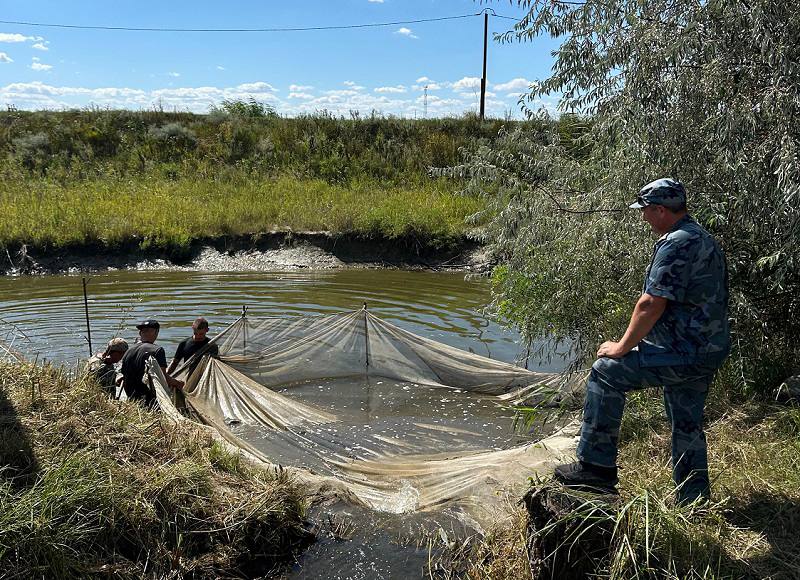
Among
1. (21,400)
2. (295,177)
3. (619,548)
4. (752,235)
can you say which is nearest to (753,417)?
(752,235)

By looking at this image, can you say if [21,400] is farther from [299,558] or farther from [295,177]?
[295,177]

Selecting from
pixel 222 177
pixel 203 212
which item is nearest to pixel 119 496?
pixel 203 212

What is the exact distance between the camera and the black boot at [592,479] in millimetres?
3338

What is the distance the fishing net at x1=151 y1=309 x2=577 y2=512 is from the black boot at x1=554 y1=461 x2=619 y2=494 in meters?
1.22

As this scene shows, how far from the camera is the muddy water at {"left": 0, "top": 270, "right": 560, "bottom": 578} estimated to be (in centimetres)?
462

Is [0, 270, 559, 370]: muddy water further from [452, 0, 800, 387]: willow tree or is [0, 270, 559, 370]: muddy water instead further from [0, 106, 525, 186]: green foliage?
[0, 106, 525, 186]: green foliage

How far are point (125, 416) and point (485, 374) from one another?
14.0 feet

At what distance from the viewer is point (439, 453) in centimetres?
624

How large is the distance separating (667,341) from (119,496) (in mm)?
3356

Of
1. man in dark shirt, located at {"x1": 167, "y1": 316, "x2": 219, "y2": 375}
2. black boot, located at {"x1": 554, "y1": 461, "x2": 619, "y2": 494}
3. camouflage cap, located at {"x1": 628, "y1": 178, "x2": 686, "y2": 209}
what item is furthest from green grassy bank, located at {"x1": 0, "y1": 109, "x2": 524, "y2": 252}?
black boot, located at {"x1": 554, "y1": 461, "x2": 619, "y2": 494}

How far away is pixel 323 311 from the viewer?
1323cm

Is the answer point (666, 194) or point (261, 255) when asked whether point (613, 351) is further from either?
point (261, 255)

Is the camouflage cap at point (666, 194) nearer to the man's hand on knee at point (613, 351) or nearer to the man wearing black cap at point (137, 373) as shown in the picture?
the man's hand on knee at point (613, 351)

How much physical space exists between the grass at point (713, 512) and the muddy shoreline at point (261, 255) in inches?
524
